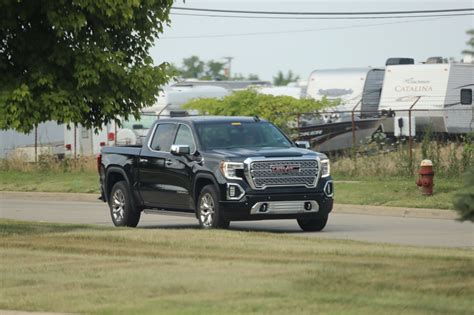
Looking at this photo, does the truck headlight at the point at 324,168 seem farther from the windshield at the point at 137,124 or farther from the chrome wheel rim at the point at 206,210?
the windshield at the point at 137,124

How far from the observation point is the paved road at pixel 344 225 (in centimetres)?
1953

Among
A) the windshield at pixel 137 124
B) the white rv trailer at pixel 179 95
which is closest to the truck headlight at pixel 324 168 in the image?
the windshield at pixel 137 124

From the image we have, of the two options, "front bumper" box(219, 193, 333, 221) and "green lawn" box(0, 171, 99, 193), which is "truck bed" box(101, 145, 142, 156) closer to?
"front bumper" box(219, 193, 333, 221)

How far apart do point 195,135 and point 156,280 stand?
8.65 metres

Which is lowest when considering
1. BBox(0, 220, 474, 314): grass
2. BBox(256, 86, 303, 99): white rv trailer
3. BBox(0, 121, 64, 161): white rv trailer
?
BBox(0, 220, 474, 314): grass

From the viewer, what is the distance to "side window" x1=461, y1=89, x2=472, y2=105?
132 feet

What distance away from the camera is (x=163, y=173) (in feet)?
70.3

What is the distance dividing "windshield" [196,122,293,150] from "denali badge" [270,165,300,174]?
Answer: 1021 millimetres

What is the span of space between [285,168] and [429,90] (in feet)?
86.3

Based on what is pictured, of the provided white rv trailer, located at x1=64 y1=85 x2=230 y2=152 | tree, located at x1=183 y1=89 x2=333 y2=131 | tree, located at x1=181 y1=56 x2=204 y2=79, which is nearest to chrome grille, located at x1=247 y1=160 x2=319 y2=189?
tree, located at x1=183 y1=89 x2=333 y2=131

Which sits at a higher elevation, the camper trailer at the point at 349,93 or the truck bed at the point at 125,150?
the camper trailer at the point at 349,93

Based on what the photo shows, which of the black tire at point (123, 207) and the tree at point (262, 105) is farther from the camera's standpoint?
the tree at point (262, 105)

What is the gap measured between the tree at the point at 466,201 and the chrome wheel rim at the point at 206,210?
894 cm

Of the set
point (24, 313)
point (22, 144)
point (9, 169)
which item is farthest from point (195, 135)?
point (22, 144)
